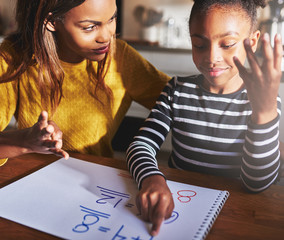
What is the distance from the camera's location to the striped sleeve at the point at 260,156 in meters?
0.68

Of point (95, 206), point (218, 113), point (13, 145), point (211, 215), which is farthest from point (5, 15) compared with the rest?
point (211, 215)

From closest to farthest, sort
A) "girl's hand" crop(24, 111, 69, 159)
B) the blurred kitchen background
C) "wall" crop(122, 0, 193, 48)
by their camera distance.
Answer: "girl's hand" crop(24, 111, 69, 159) < the blurred kitchen background < "wall" crop(122, 0, 193, 48)

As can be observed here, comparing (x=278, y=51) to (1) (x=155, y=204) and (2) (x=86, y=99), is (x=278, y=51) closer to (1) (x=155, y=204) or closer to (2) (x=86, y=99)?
(1) (x=155, y=204)

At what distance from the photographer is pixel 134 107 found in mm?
2646

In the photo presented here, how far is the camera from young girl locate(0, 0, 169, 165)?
2.83 feet

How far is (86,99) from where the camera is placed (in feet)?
3.38

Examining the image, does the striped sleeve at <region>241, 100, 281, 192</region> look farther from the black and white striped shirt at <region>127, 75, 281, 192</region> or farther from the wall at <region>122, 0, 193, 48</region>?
the wall at <region>122, 0, 193, 48</region>

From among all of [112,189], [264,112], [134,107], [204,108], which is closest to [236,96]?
[204,108]

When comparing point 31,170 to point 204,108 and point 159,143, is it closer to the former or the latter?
point 159,143

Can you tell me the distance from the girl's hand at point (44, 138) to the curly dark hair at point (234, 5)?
0.43 metres

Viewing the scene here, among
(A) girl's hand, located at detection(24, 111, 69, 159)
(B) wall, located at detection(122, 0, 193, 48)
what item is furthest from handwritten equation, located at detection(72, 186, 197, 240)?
(B) wall, located at detection(122, 0, 193, 48)

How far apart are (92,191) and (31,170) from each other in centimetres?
20

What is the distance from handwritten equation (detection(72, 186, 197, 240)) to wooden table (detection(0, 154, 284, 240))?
6cm

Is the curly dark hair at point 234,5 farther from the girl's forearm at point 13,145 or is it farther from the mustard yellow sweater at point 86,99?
the girl's forearm at point 13,145
